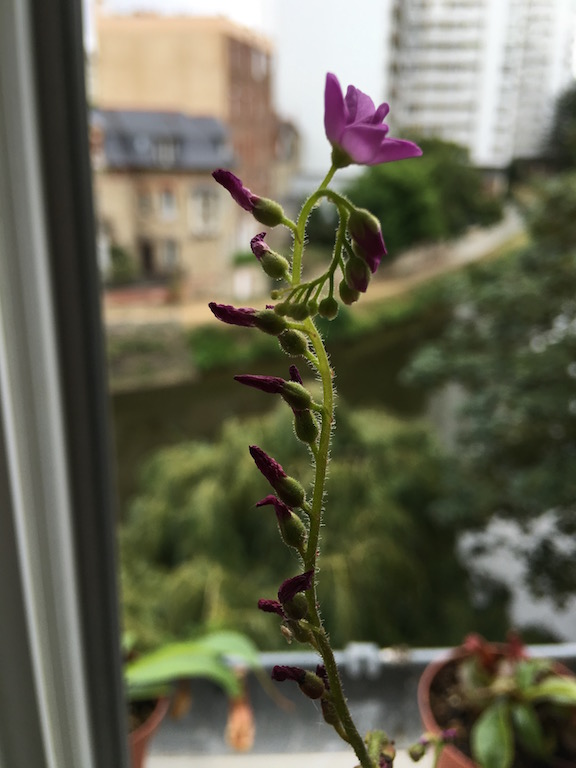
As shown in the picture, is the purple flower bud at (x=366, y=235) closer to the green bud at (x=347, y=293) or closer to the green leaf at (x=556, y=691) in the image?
the green bud at (x=347, y=293)

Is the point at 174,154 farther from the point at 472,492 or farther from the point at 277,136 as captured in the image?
the point at 472,492

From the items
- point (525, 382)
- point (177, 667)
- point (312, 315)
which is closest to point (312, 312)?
point (312, 315)

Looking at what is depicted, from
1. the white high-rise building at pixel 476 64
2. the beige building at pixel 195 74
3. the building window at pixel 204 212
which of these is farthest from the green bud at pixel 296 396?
the building window at pixel 204 212

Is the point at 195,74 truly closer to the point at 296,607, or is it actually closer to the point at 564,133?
the point at 564,133

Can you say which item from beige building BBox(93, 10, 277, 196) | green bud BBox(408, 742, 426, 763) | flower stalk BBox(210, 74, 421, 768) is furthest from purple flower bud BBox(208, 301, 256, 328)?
beige building BBox(93, 10, 277, 196)

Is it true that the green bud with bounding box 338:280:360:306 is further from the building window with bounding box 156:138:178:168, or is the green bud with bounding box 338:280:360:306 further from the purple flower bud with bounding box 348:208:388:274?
the building window with bounding box 156:138:178:168

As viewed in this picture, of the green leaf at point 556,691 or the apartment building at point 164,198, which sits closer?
the green leaf at point 556,691
